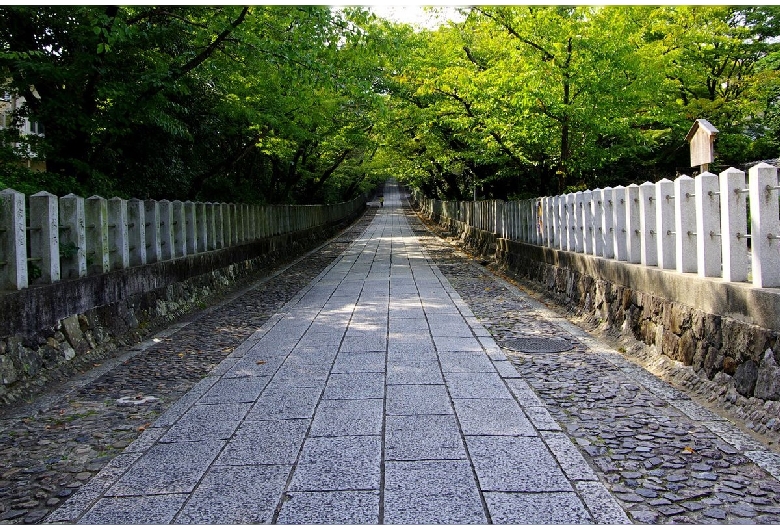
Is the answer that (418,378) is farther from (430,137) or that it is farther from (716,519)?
(430,137)

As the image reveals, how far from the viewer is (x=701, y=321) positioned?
18.2ft

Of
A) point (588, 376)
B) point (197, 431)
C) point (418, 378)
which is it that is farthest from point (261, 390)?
point (588, 376)

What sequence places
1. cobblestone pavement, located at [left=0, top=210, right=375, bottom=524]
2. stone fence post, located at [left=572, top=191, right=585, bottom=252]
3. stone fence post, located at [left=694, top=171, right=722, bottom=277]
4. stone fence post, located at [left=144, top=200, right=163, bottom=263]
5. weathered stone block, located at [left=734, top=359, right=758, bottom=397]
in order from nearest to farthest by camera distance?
cobblestone pavement, located at [left=0, top=210, right=375, bottom=524]
weathered stone block, located at [left=734, top=359, right=758, bottom=397]
stone fence post, located at [left=694, top=171, right=722, bottom=277]
stone fence post, located at [left=144, top=200, right=163, bottom=263]
stone fence post, located at [left=572, top=191, right=585, bottom=252]

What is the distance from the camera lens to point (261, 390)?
558 cm

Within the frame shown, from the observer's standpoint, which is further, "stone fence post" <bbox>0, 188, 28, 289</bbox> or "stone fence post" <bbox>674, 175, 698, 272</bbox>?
"stone fence post" <bbox>674, 175, 698, 272</bbox>

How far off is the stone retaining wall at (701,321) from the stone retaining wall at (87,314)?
20.3ft

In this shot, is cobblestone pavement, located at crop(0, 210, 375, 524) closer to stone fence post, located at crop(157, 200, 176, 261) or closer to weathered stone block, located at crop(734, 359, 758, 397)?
stone fence post, located at crop(157, 200, 176, 261)

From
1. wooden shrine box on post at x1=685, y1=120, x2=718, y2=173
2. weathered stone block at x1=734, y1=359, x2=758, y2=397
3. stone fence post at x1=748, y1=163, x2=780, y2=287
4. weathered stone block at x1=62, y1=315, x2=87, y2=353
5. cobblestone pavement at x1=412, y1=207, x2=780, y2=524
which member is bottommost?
cobblestone pavement at x1=412, y1=207, x2=780, y2=524

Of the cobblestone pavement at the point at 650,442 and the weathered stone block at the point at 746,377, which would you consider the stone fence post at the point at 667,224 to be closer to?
the cobblestone pavement at the point at 650,442

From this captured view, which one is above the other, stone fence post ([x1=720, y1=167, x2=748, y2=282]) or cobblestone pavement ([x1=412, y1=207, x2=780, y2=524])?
stone fence post ([x1=720, y1=167, x2=748, y2=282])

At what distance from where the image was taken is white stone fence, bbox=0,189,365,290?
5.97 m

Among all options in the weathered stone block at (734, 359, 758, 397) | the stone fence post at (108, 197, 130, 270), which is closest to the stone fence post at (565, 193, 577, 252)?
the weathered stone block at (734, 359, 758, 397)

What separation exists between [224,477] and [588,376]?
378 cm

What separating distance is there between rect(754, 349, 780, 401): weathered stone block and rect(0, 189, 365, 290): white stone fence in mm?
6652
